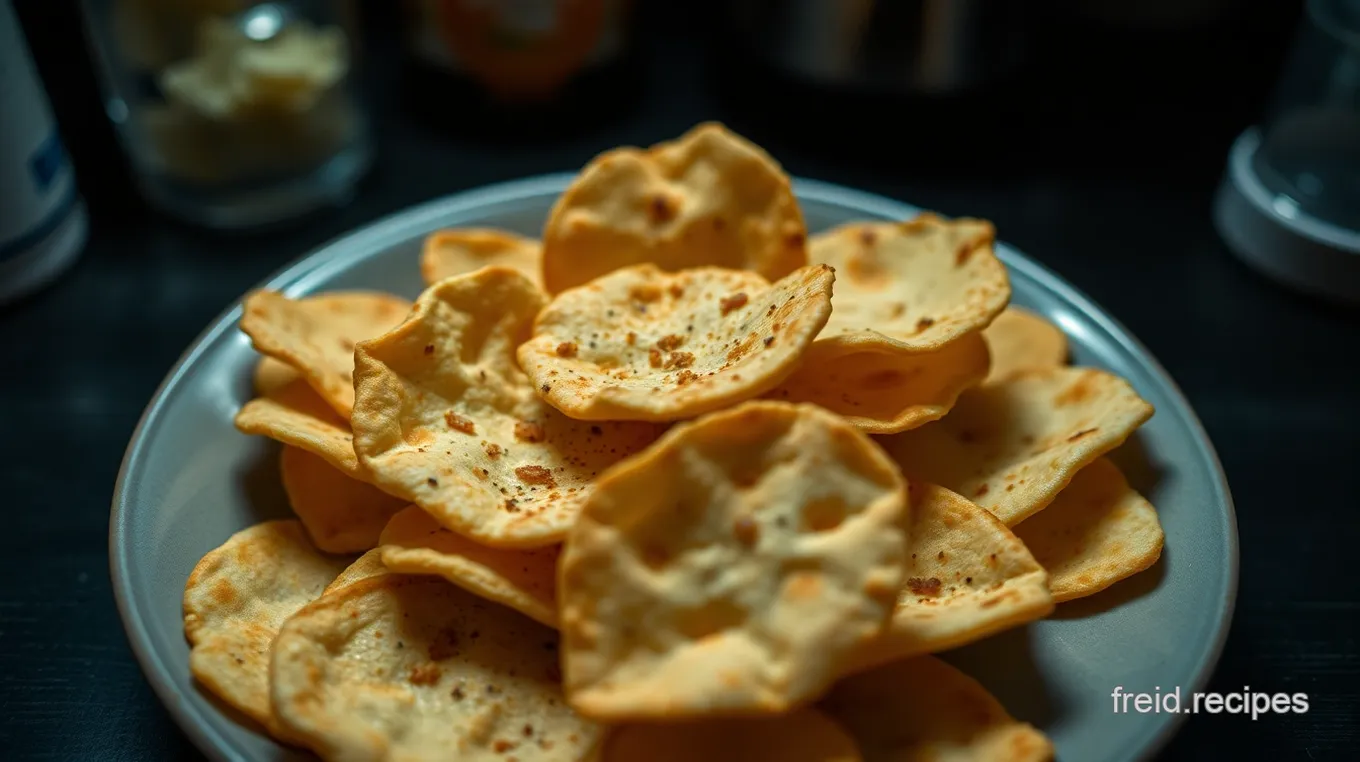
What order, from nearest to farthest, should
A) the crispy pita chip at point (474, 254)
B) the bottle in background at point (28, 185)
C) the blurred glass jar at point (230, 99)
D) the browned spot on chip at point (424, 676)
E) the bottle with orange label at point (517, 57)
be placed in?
the browned spot on chip at point (424, 676) < the crispy pita chip at point (474, 254) < the bottle in background at point (28, 185) < the blurred glass jar at point (230, 99) < the bottle with orange label at point (517, 57)

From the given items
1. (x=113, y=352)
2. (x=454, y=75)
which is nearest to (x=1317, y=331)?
(x=454, y=75)

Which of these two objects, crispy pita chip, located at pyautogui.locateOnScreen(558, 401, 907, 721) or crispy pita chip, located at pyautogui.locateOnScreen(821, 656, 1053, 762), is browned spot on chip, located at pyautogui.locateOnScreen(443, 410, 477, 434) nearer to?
crispy pita chip, located at pyautogui.locateOnScreen(558, 401, 907, 721)

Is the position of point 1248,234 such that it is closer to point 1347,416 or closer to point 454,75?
point 1347,416

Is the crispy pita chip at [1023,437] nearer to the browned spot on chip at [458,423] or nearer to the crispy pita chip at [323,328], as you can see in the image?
the browned spot on chip at [458,423]

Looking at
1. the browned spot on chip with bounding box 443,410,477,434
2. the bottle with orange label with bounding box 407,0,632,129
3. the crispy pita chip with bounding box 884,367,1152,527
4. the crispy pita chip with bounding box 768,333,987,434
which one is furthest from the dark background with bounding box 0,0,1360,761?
the browned spot on chip with bounding box 443,410,477,434

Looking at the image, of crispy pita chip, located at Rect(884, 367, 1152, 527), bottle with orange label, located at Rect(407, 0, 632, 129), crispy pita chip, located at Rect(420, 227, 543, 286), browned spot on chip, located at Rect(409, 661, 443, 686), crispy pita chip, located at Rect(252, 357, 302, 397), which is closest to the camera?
browned spot on chip, located at Rect(409, 661, 443, 686)

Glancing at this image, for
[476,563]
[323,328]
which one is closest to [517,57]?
[323,328]

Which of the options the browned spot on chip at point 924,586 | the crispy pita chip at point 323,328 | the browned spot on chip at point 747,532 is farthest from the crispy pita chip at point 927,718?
the crispy pita chip at point 323,328
